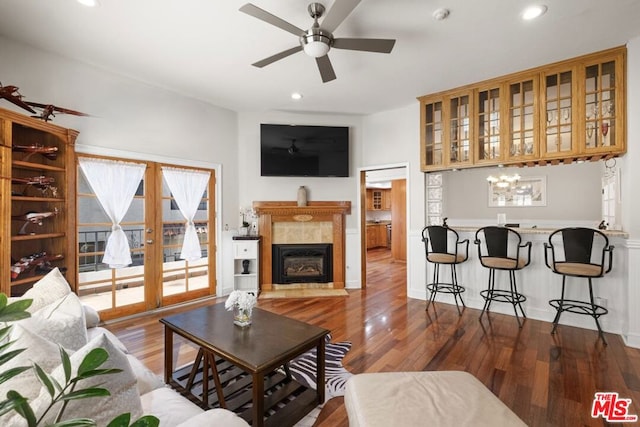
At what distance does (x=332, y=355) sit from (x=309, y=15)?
3.01 meters

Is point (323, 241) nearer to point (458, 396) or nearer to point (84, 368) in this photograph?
point (458, 396)

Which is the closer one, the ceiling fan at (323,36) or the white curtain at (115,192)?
the ceiling fan at (323,36)

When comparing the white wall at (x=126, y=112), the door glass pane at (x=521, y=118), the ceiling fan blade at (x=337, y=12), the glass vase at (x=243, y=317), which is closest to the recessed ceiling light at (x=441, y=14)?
the ceiling fan blade at (x=337, y=12)

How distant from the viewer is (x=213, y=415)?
110 cm

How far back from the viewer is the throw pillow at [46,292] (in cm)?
164

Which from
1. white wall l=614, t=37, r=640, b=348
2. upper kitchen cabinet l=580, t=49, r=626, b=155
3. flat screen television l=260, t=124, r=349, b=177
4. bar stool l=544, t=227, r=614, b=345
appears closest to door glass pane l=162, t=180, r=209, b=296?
flat screen television l=260, t=124, r=349, b=177

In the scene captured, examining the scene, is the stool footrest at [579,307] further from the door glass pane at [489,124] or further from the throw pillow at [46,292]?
the throw pillow at [46,292]

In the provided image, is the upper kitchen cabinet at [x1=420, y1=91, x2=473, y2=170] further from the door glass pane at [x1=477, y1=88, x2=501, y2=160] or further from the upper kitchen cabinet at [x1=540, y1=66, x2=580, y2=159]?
the upper kitchen cabinet at [x1=540, y1=66, x2=580, y2=159]

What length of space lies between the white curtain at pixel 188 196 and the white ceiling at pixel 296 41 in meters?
1.17

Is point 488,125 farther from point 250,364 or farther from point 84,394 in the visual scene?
point 84,394

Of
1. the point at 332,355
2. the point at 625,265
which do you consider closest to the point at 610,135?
the point at 625,265

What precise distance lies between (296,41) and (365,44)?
822mm

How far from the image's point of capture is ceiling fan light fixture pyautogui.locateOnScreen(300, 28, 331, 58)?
7.50ft

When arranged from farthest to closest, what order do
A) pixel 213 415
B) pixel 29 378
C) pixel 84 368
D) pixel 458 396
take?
pixel 458 396, pixel 213 415, pixel 29 378, pixel 84 368
